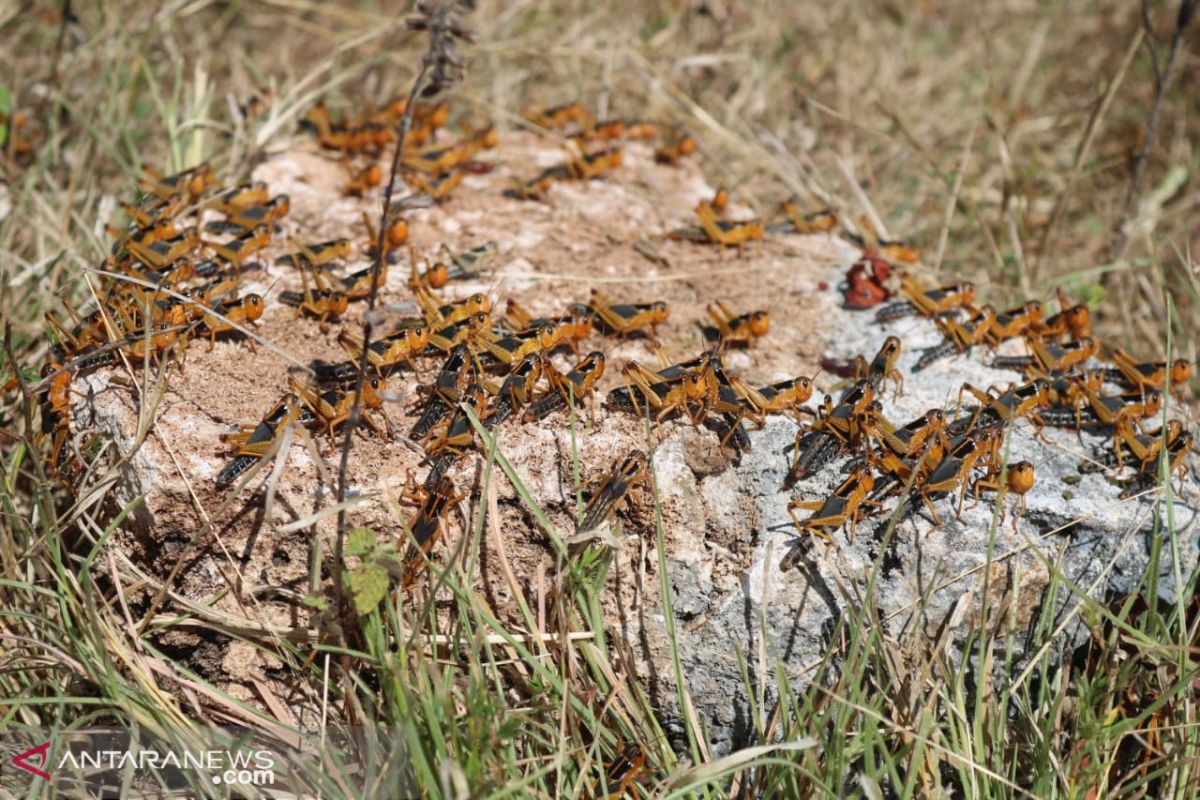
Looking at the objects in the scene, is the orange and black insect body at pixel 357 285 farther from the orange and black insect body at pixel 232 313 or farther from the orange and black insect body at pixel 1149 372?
the orange and black insect body at pixel 1149 372

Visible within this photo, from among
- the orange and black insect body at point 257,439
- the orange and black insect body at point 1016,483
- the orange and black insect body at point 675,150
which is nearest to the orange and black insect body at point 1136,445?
the orange and black insect body at point 1016,483

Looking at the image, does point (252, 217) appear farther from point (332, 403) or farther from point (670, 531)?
point (670, 531)

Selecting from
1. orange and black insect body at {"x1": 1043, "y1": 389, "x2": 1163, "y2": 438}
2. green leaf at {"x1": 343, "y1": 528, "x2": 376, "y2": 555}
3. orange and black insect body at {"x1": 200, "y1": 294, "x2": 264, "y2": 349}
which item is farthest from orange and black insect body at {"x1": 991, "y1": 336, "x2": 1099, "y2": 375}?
orange and black insect body at {"x1": 200, "y1": 294, "x2": 264, "y2": 349}

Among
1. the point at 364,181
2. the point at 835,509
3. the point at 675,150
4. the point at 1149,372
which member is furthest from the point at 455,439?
the point at 675,150

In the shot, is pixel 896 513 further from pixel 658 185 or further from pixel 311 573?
pixel 658 185

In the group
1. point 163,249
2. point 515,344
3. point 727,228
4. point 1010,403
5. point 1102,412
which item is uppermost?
point 163,249

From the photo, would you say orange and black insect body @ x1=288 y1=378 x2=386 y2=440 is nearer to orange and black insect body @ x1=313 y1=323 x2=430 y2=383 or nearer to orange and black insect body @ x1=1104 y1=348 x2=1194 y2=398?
orange and black insect body @ x1=313 y1=323 x2=430 y2=383
